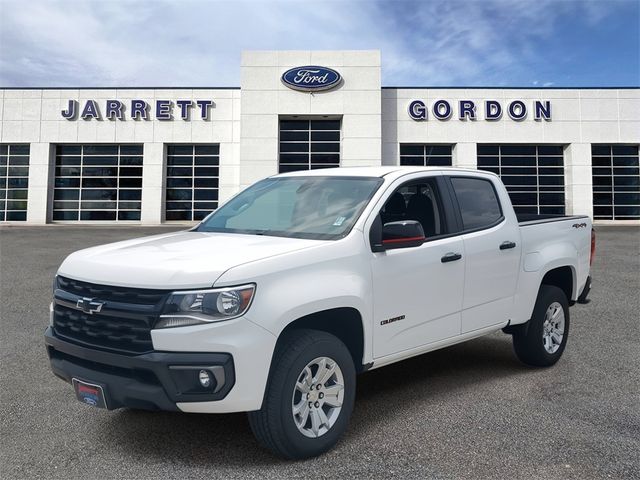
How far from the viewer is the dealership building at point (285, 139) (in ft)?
89.1

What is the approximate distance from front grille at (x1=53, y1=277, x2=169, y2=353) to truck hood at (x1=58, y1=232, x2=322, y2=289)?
2.3 inches

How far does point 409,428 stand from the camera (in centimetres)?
380

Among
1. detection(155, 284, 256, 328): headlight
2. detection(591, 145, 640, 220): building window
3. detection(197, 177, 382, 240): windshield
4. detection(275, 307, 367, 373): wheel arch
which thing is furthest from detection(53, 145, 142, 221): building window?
detection(155, 284, 256, 328): headlight

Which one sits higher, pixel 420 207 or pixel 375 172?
pixel 375 172

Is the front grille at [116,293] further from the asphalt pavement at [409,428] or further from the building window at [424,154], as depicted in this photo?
the building window at [424,154]

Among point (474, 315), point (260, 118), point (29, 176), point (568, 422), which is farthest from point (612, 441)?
point (29, 176)

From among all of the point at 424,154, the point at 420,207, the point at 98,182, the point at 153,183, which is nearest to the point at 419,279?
the point at 420,207

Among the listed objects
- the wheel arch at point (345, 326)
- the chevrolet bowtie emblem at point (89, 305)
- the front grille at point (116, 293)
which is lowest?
the wheel arch at point (345, 326)

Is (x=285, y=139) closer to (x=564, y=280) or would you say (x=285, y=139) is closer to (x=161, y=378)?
(x=564, y=280)

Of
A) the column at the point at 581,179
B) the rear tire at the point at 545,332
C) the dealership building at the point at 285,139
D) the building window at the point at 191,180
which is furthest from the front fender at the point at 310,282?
the column at the point at 581,179

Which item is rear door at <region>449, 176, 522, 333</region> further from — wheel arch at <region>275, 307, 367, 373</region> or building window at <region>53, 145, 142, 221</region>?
building window at <region>53, 145, 142, 221</region>

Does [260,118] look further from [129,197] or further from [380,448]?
[380,448]

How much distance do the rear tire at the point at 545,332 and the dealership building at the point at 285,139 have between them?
22251 mm

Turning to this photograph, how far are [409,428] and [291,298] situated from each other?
1489mm
